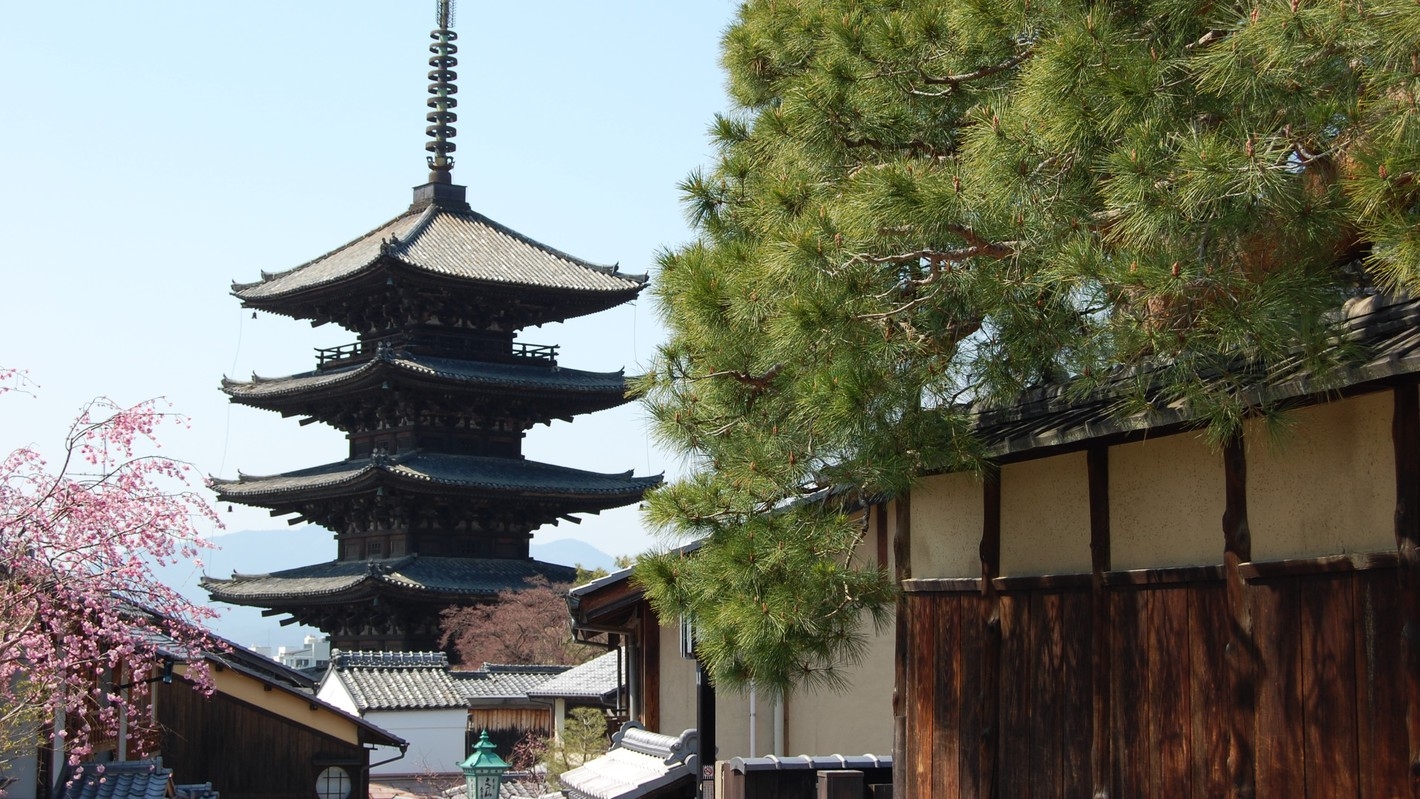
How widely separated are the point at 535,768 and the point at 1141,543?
24.3m

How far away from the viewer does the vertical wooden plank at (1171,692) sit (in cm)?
660

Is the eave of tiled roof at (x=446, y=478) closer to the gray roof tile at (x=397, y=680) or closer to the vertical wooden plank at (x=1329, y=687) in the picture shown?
the gray roof tile at (x=397, y=680)

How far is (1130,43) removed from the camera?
625 centimetres

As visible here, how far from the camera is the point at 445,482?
3522 cm

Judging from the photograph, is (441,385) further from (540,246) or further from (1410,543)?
(1410,543)

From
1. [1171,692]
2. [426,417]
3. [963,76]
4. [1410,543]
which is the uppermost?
[426,417]

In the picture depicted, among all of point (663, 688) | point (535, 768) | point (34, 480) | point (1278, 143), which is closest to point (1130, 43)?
point (1278, 143)

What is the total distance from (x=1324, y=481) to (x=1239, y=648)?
793mm

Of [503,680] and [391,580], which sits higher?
[391,580]

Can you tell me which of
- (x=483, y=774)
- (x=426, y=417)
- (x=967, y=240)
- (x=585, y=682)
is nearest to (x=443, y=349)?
(x=426, y=417)

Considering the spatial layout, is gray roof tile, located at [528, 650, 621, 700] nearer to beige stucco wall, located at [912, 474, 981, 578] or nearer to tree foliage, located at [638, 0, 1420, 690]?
beige stucco wall, located at [912, 474, 981, 578]

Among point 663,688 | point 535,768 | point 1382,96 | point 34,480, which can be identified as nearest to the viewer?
point 1382,96

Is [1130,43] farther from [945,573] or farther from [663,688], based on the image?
[663,688]

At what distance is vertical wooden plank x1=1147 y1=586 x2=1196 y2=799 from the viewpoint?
6598 mm
